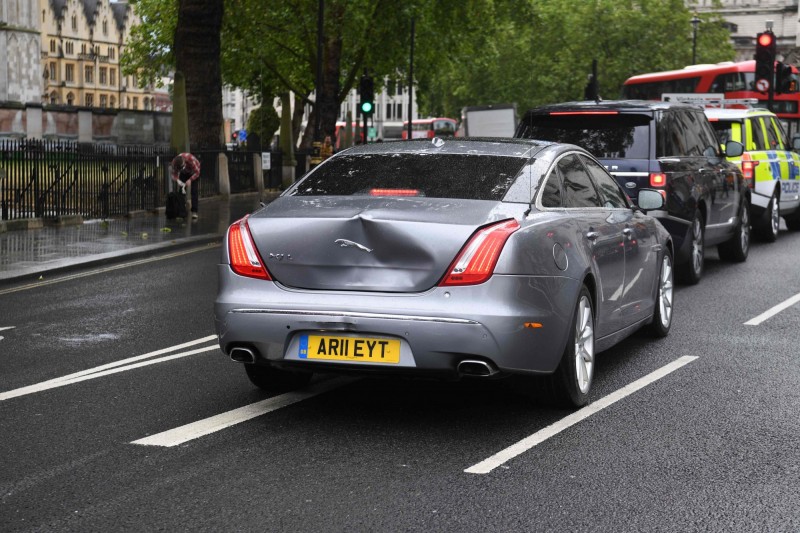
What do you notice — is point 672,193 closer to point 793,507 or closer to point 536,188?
point 536,188

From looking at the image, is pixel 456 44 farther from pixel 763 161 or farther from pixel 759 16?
pixel 759 16

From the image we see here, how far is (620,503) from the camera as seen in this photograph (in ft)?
17.8

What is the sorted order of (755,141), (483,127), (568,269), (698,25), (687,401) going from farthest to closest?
(698,25)
(483,127)
(755,141)
(687,401)
(568,269)

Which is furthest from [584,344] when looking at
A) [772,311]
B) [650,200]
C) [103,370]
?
[772,311]

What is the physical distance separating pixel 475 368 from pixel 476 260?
0.52 meters

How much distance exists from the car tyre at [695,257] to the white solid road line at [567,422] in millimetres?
4841

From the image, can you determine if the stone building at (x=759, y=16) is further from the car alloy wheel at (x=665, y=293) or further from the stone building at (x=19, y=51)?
the car alloy wheel at (x=665, y=293)

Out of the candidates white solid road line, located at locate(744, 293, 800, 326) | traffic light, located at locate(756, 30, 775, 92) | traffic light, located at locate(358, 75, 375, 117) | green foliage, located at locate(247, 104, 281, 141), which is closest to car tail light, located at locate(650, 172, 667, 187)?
white solid road line, located at locate(744, 293, 800, 326)

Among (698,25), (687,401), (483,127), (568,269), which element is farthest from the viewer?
(698,25)

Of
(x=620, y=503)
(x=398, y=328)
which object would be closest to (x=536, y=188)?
(x=398, y=328)

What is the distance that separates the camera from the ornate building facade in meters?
156

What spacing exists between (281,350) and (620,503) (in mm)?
2052

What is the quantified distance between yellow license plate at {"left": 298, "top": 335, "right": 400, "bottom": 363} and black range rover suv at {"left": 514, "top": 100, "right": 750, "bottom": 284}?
274 inches

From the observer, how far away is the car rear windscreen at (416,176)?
7168 millimetres
